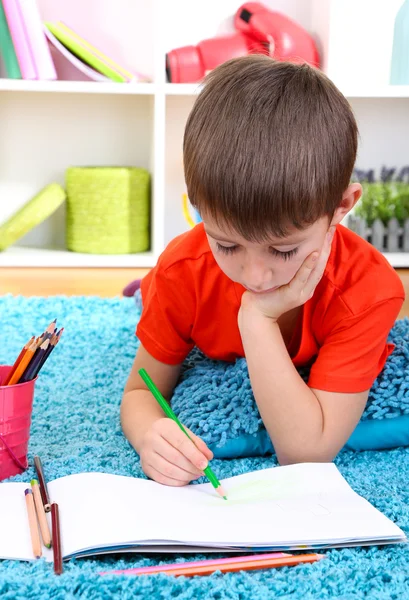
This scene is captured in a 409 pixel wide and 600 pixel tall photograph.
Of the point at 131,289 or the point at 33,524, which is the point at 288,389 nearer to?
the point at 33,524

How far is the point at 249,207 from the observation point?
770 millimetres

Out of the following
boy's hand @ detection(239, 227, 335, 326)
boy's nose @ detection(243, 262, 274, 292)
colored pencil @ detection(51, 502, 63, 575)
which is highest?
boy's nose @ detection(243, 262, 274, 292)

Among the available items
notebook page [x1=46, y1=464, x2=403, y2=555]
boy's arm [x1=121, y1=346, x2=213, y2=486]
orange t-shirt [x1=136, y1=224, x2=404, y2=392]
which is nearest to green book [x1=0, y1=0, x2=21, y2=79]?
orange t-shirt [x1=136, y1=224, x2=404, y2=392]

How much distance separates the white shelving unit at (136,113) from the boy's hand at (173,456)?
4.59ft

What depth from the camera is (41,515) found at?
74cm

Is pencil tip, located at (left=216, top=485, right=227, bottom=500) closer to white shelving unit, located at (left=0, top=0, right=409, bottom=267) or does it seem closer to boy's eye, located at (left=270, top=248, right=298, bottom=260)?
boy's eye, located at (left=270, top=248, right=298, bottom=260)

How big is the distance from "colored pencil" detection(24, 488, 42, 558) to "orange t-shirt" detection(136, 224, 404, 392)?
326mm

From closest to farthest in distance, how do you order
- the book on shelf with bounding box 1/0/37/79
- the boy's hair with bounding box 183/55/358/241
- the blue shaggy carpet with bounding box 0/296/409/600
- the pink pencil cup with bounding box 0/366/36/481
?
the blue shaggy carpet with bounding box 0/296/409/600
the boy's hair with bounding box 183/55/358/241
the pink pencil cup with bounding box 0/366/36/481
the book on shelf with bounding box 1/0/37/79

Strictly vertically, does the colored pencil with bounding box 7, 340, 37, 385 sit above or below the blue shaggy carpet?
above

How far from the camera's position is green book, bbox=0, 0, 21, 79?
84.2 inches

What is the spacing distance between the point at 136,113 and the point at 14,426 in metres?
1.71

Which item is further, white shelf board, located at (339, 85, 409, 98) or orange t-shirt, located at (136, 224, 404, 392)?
white shelf board, located at (339, 85, 409, 98)

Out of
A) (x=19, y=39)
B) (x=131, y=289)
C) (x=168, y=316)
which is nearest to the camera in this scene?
(x=168, y=316)

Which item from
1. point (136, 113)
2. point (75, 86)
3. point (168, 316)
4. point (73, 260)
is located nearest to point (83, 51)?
point (75, 86)
